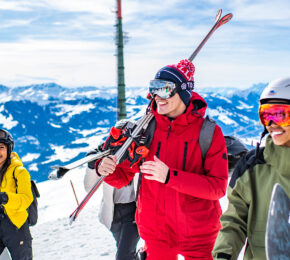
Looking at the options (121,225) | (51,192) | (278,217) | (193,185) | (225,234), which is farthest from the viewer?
(51,192)

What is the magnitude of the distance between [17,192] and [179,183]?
7.64ft

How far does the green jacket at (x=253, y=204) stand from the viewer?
73.2 inches

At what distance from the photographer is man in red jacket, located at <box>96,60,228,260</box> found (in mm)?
2514

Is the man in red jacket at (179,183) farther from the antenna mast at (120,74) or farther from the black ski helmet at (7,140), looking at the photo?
the antenna mast at (120,74)

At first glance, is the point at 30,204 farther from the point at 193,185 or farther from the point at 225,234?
the point at 225,234

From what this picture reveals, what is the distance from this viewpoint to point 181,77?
2846mm

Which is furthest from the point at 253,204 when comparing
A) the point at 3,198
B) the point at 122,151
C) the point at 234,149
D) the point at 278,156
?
the point at 3,198

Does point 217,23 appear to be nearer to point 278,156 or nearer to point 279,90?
point 279,90

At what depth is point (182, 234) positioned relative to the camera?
2564mm

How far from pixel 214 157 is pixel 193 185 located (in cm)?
29

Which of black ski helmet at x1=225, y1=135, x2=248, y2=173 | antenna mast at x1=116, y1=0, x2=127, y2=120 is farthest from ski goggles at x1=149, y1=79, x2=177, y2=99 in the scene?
antenna mast at x1=116, y1=0, x2=127, y2=120

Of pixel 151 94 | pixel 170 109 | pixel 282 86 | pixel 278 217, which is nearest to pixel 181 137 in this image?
pixel 170 109

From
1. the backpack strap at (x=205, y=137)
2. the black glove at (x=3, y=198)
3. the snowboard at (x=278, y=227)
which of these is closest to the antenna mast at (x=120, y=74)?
the black glove at (x=3, y=198)

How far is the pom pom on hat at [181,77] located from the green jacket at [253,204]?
3.20 feet
